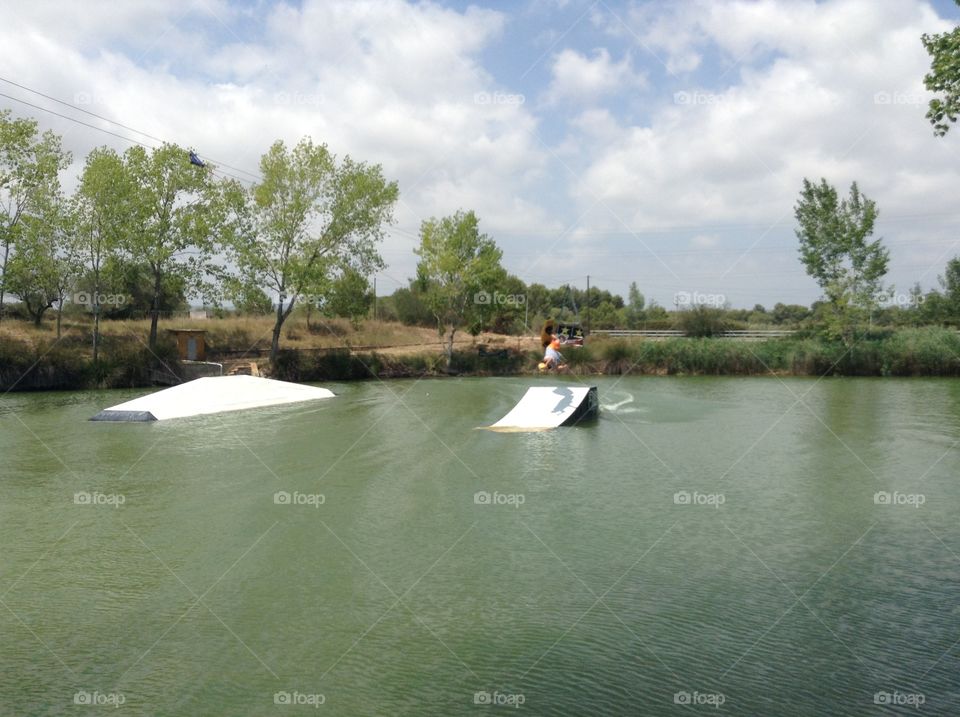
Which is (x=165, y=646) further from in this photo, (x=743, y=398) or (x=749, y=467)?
(x=743, y=398)

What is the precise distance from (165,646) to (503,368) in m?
40.8

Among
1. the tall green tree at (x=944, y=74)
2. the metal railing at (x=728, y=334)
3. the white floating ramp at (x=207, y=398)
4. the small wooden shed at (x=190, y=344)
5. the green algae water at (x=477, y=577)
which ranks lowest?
the green algae water at (x=477, y=577)

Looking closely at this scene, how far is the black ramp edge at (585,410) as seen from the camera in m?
24.9

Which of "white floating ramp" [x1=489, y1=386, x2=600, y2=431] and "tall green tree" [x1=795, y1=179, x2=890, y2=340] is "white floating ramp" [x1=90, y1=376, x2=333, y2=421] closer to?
"white floating ramp" [x1=489, y1=386, x2=600, y2=431]

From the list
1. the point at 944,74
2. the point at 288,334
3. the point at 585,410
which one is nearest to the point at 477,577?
the point at 944,74

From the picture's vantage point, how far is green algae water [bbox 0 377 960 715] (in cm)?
723

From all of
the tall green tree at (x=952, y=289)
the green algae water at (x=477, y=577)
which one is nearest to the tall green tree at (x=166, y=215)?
the green algae water at (x=477, y=577)

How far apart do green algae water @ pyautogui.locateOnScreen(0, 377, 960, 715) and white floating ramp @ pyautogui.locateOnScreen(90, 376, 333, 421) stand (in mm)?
3850

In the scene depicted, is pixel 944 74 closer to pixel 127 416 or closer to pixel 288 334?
pixel 127 416

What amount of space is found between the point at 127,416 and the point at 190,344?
701 inches

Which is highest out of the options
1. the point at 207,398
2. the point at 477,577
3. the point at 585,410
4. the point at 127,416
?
the point at 585,410

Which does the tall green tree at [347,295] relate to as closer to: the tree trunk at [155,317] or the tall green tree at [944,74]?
the tree trunk at [155,317]

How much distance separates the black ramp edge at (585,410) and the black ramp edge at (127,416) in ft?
43.2

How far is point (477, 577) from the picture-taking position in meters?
10.3
